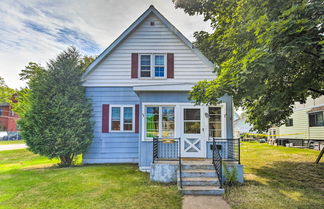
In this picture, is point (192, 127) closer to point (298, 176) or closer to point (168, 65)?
point (168, 65)

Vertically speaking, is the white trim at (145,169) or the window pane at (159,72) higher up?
the window pane at (159,72)

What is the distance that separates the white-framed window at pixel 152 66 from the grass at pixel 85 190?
486cm

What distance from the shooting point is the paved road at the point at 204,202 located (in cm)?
458

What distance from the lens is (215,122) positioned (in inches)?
315

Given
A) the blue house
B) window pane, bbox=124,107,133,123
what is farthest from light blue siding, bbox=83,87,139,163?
window pane, bbox=124,107,133,123

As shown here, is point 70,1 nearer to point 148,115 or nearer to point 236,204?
point 148,115

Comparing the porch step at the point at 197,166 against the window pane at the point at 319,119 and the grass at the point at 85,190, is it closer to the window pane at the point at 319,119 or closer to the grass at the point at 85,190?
the grass at the point at 85,190

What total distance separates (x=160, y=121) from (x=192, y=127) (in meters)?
1.39

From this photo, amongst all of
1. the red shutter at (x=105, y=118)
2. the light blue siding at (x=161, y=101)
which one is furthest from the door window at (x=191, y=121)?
the red shutter at (x=105, y=118)

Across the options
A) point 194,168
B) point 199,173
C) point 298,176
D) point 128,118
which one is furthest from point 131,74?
point 298,176

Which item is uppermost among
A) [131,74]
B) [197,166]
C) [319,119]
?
[131,74]

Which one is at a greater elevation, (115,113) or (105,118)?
(115,113)

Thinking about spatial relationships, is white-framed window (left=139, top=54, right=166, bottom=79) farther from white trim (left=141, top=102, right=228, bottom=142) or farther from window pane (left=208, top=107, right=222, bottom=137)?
window pane (left=208, top=107, right=222, bottom=137)

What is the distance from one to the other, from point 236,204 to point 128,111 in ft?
21.4
